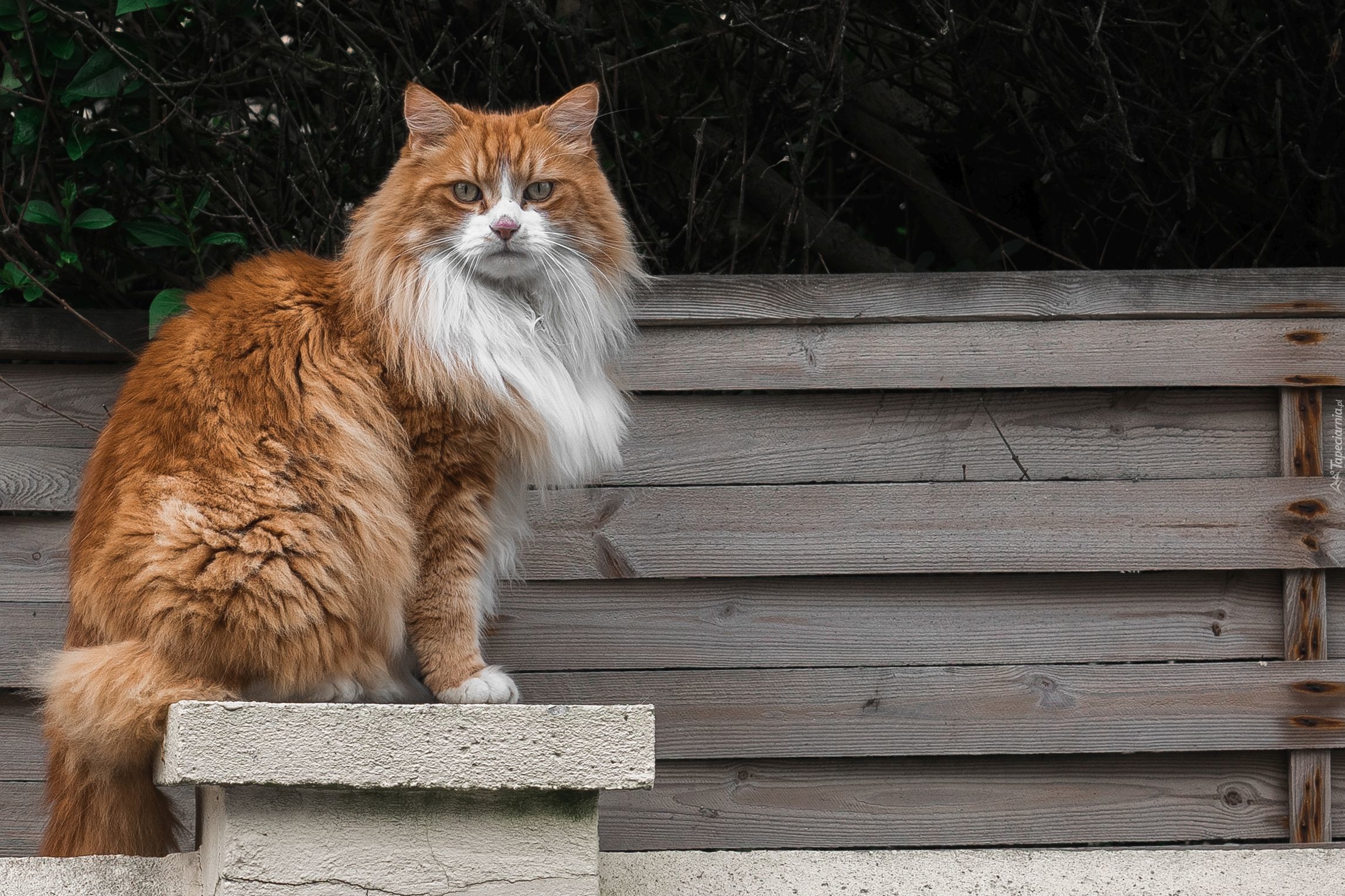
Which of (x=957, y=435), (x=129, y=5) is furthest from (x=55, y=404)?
(x=957, y=435)

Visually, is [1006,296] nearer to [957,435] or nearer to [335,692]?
[957,435]

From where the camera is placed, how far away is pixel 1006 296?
266cm

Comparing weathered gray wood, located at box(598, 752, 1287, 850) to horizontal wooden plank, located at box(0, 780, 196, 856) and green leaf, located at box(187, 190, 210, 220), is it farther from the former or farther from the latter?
green leaf, located at box(187, 190, 210, 220)

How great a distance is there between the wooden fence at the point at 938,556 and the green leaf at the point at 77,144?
1.12ft

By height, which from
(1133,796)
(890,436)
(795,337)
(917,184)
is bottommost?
(1133,796)

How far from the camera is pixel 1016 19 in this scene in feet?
9.91

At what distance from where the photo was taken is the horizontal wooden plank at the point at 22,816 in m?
2.59

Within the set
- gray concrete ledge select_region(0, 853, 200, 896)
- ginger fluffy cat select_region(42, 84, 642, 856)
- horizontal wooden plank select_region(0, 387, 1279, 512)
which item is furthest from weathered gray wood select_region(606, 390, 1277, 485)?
gray concrete ledge select_region(0, 853, 200, 896)

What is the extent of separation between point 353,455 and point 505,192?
0.52 metres

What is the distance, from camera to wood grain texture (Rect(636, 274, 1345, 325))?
2.64m

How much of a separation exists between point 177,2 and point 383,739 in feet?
6.02

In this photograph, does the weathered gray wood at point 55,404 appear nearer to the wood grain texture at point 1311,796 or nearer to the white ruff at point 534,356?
the white ruff at point 534,356

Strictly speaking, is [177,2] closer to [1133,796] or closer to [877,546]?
[877,546]

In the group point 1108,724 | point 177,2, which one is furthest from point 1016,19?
point 177,2
